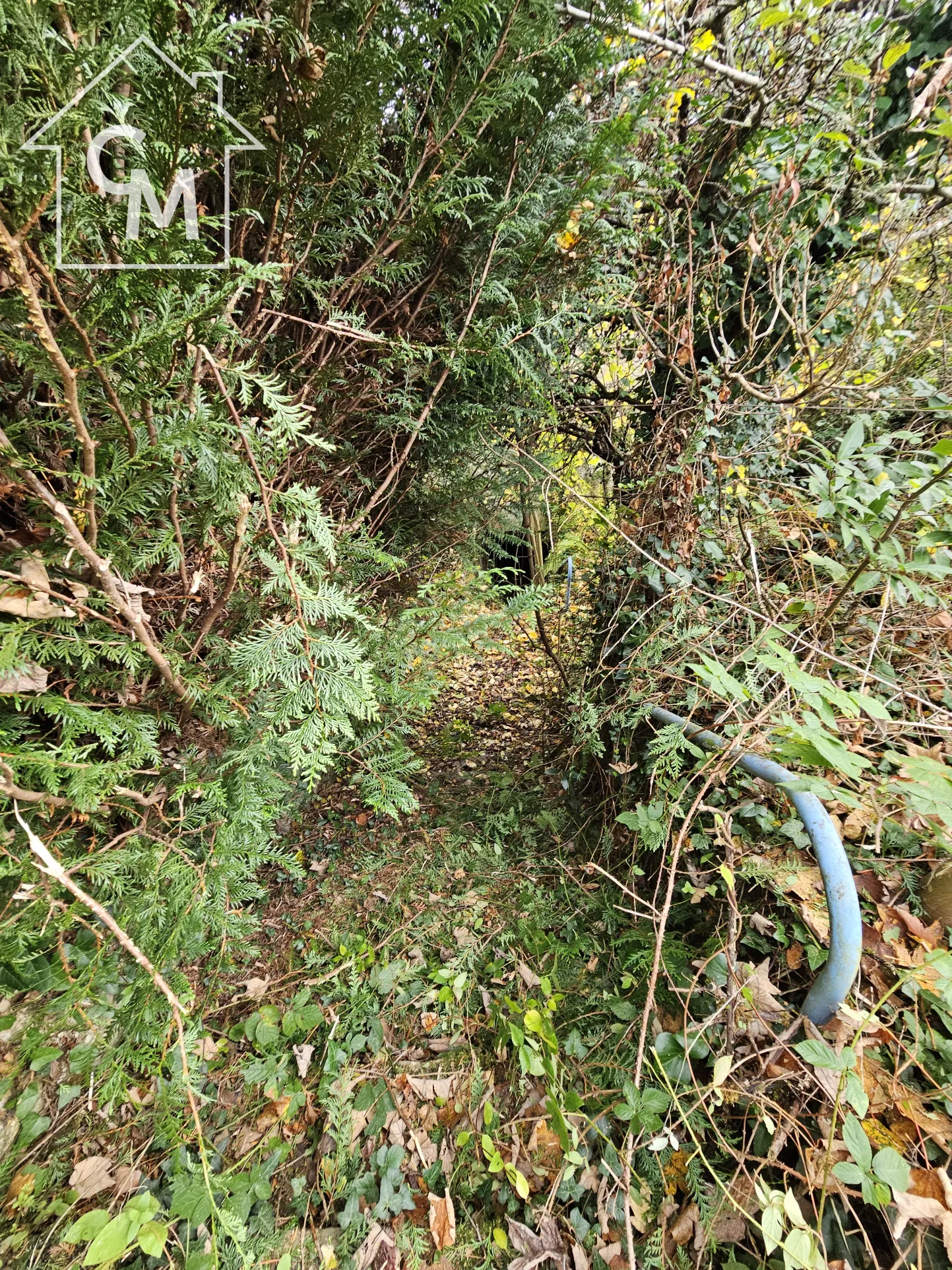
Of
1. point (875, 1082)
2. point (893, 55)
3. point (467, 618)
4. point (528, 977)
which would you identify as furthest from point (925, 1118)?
point (893, 55)

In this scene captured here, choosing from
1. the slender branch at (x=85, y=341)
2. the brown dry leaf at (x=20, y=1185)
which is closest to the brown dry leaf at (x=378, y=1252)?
the brown dry leaf at (x=20, y=1185)

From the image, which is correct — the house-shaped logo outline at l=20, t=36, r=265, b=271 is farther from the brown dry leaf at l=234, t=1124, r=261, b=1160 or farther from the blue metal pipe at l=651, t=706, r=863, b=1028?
the brown dry leaf at l=234, t=1124, r=261, b=1160

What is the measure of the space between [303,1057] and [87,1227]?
64 cm

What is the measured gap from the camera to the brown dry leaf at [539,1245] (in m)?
1.32

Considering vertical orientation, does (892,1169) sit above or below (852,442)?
below

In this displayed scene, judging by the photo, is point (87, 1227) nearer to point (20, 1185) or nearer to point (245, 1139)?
point (20, 1185)

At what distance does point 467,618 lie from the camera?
84.1 inches

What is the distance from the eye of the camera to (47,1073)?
159cm

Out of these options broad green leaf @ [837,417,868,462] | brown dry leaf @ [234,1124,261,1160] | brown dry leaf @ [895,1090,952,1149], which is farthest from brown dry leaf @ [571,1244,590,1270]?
broad green leaf @ [837,417,868,462]

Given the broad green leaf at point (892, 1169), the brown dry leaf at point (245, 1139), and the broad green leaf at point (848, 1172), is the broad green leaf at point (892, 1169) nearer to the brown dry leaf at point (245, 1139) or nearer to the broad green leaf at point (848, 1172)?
the broad green leaf at point (848, 1172)

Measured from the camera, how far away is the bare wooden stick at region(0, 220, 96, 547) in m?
0.69

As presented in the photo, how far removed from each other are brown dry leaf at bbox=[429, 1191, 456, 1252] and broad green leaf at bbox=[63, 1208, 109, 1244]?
34.7 inches

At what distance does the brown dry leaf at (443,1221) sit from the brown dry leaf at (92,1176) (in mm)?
972

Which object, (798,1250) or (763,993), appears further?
(763,993)
